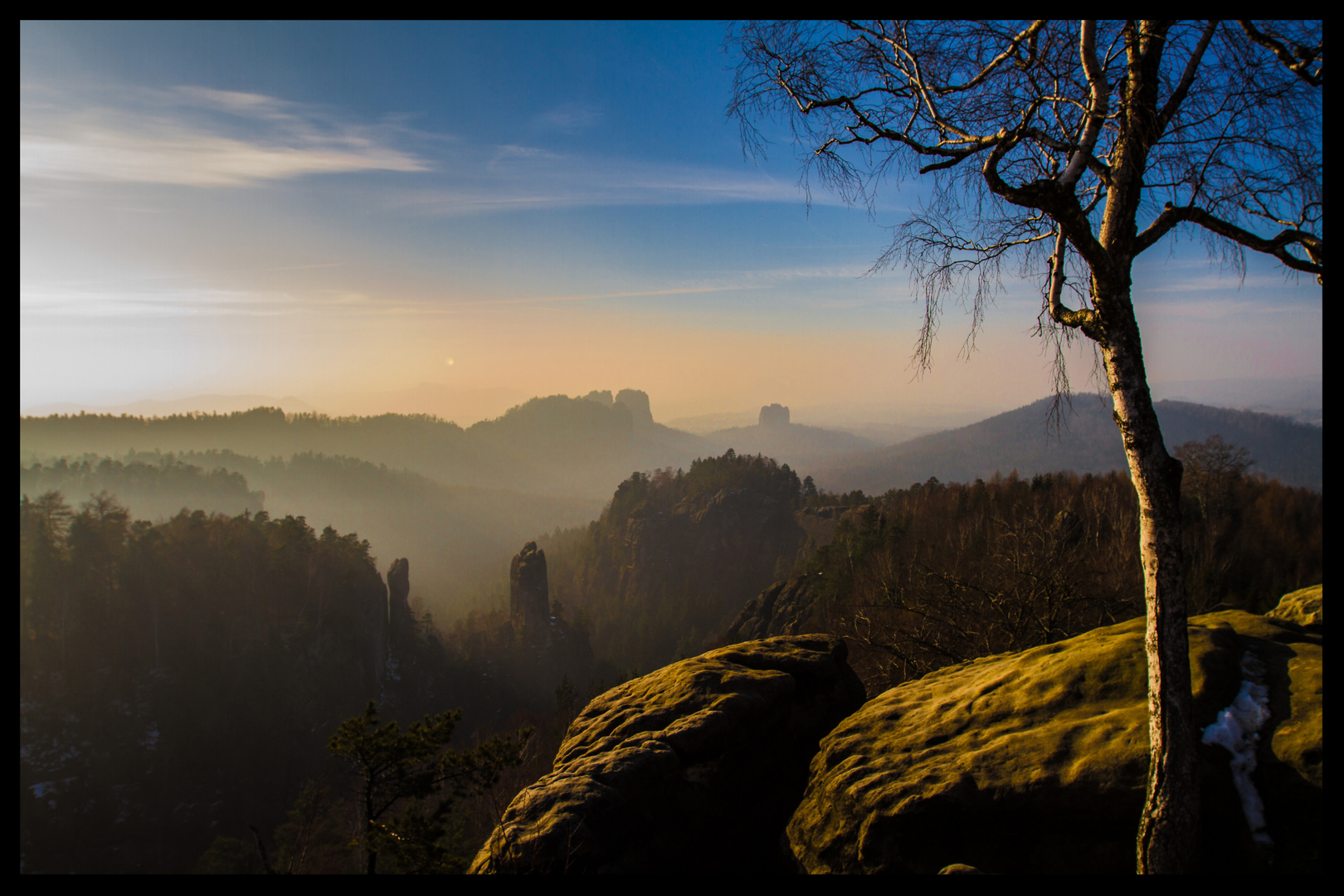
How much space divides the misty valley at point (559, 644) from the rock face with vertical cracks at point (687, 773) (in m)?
0.05

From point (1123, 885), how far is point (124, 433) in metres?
178

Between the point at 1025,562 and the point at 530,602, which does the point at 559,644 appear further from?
the point at 1025,562

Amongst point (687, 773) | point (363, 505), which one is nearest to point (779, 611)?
point (687, 773)

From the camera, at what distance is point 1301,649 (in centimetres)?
665

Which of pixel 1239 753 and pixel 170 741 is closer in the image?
pixel 1239 753

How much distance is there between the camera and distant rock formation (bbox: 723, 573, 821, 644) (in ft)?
170

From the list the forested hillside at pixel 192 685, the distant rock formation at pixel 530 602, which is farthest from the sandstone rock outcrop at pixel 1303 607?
the distant rock formation at pixel 530 602

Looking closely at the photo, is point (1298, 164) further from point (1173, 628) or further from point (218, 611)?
point (218, 611)

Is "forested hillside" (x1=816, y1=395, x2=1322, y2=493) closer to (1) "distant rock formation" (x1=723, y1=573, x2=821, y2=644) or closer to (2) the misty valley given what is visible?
(2) the misty valley

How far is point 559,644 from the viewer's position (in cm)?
9019

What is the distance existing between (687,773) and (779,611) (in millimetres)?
50882

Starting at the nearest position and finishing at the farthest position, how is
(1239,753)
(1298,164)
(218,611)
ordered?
(1298,164), (1239,753), (218,611)

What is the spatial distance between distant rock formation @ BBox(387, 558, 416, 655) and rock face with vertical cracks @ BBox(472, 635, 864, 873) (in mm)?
81098
